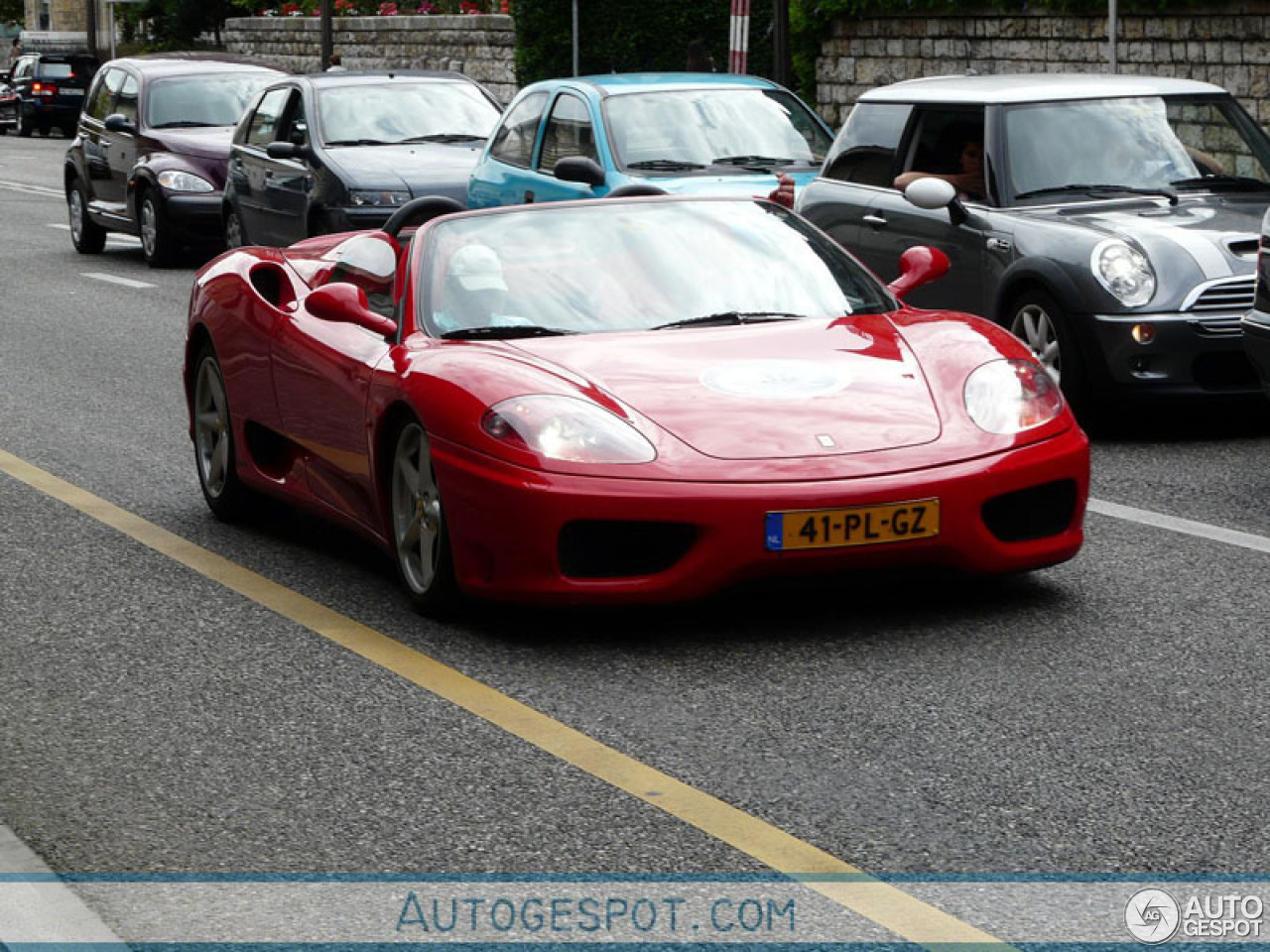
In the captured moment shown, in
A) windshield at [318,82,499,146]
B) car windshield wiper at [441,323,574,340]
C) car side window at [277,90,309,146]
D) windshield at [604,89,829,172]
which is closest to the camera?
car windshield wiper at [441,323,574,340]

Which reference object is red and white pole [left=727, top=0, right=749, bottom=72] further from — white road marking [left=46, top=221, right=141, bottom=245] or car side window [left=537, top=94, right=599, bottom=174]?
car side window [left=537, top=94, right=599, bottom=174]

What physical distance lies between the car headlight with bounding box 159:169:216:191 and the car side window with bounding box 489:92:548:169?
18.4 feet

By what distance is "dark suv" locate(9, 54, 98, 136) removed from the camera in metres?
52.9

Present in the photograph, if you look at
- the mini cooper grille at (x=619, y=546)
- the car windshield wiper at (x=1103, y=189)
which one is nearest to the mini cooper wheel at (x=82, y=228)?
the car windshield wiper at (x=1103, y=189)

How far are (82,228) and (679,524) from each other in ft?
54.6

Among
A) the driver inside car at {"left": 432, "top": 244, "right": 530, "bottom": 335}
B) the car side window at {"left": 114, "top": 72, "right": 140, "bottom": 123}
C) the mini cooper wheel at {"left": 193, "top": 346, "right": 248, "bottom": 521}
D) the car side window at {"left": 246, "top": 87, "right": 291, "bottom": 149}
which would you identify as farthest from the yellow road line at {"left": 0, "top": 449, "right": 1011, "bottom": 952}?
the car side window at {"left": 114, "top": 72, "right": 140, "bottom": 123}

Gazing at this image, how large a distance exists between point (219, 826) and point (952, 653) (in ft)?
6.84

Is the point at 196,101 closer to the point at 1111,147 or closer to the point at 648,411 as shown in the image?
the point at 1111,147

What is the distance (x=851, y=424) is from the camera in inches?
246

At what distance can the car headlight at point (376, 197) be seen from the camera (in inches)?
664

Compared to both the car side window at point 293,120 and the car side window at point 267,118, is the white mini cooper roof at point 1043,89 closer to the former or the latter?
the car side window at point 293,120

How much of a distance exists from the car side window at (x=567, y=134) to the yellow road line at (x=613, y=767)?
22.2ft

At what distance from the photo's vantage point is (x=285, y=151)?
1728cm

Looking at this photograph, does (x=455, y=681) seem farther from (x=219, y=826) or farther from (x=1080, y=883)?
(x=1080, y=883)
